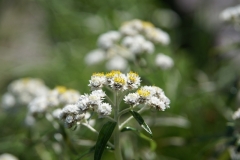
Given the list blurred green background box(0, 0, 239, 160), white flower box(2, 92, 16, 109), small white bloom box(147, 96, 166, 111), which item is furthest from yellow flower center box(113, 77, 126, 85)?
white flower box(2, 92, 16, 109)

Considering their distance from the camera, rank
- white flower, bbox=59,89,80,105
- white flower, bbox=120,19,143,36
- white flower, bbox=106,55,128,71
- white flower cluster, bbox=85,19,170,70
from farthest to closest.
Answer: white flower, bbox=106,55,128,71 → white flower, bbox=120,19,143,36 → white flower cluster, bbox=85,19,170,70 → white flower, bbox=59,89,80,105

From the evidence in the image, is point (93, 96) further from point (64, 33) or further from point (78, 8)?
point (78, 8)

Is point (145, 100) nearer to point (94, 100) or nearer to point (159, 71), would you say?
point (94, 100)

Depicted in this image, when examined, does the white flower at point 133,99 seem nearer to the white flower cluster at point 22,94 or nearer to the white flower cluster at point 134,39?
the white flower cluster at point 134,39

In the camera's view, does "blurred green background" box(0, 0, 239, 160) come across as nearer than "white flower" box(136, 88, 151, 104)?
No

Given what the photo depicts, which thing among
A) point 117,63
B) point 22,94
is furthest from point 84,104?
point 117,63

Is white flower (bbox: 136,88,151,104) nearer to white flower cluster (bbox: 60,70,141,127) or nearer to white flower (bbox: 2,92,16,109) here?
white flower cluster (bbox: 60,70,141,127)

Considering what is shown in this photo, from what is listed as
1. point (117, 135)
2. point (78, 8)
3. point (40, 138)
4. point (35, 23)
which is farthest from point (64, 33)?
point (117, 135)

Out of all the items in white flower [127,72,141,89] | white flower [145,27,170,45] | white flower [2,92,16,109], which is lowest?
white flower [127,72,141,89]
